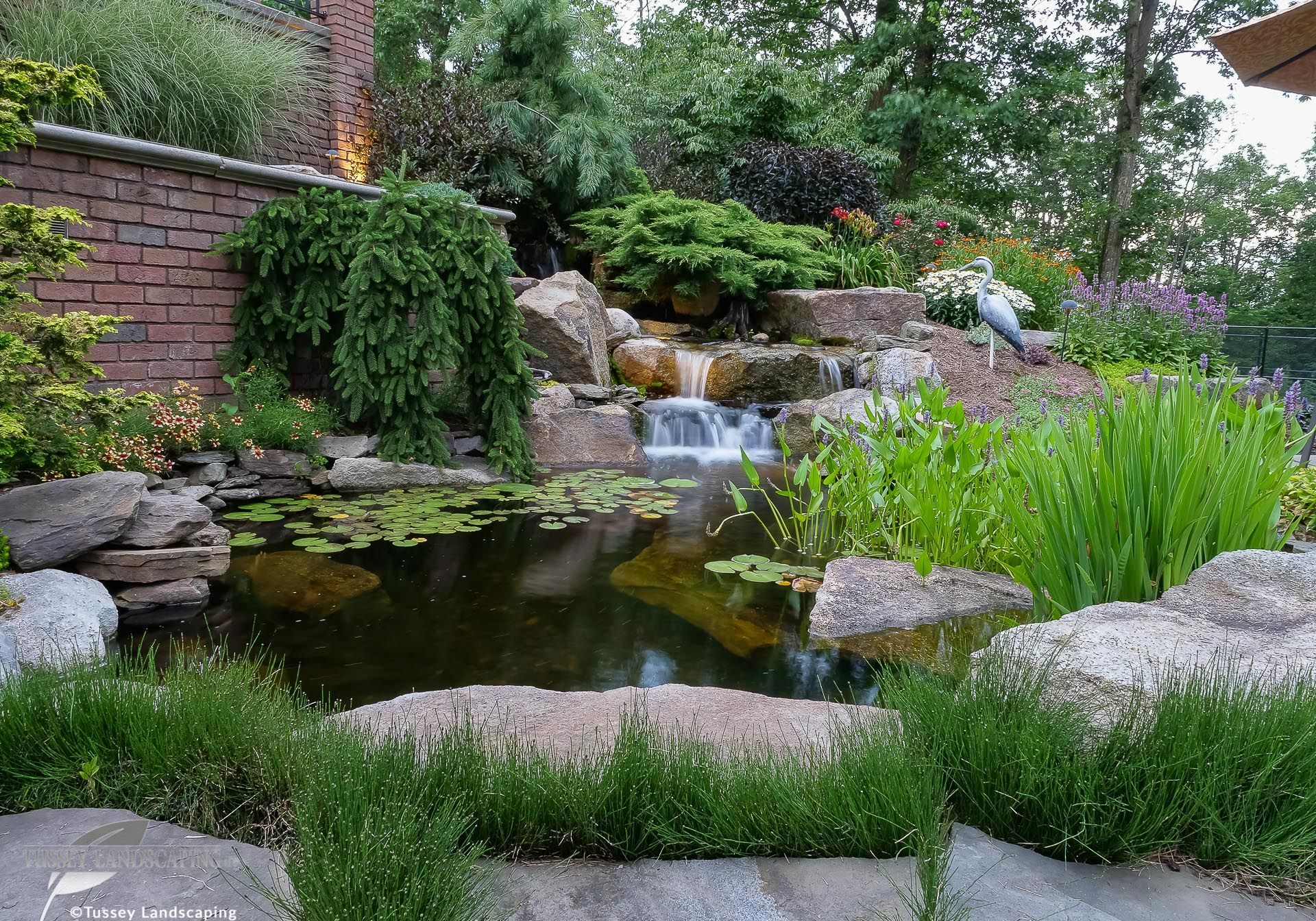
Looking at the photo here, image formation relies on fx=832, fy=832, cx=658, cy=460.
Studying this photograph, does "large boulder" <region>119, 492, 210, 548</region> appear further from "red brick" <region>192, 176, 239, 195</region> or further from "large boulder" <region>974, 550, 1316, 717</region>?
"large boulder" <region>974, 550, 1316, 717</region>

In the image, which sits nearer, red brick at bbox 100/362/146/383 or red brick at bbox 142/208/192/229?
red brick at bbox 100/362/146/383

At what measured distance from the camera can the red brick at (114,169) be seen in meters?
5.96

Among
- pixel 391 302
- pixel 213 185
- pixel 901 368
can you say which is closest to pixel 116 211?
pixel 213 185

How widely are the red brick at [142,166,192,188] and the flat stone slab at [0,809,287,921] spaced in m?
5.82

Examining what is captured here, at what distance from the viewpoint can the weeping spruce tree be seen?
6508mm

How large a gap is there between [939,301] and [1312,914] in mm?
11119

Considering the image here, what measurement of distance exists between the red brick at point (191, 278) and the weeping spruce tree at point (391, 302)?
0.26 meters

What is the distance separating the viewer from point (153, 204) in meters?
6.29

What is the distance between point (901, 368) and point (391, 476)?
598 centimetres

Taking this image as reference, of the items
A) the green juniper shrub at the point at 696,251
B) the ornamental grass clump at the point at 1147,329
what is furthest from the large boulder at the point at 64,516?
the ornamental grass clump at the point at 1147,329

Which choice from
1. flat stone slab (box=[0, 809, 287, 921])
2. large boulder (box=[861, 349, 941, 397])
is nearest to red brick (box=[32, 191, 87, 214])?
flat stone slab (box=[0, 809, 287, 921])

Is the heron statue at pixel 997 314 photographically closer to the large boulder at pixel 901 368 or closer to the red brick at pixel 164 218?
the large boulder at pixel 901 368

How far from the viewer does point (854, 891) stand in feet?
5.33

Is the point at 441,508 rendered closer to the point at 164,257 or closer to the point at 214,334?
the point at 214,334
